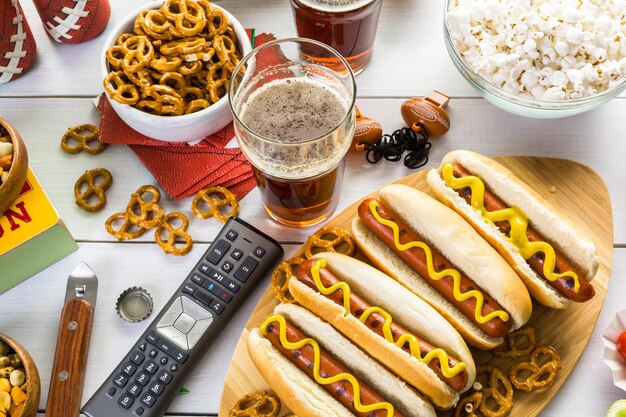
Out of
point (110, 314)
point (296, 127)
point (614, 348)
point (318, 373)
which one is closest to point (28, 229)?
point (110, 314)

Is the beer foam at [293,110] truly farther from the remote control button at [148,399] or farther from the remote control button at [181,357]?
the remote control button at [148,399]

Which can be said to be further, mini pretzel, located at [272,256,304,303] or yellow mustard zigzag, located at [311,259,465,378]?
mini pretzel, located at [272,256,304,303]

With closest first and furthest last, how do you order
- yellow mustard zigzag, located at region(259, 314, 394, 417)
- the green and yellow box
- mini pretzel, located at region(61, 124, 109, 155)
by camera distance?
yellow mustard zigzag, located at region(259, 314, 394, 417)
the green and yellow box
mini pretzel, located at region(61, 124, 109, 155)

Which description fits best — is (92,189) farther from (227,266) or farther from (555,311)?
(555,311)

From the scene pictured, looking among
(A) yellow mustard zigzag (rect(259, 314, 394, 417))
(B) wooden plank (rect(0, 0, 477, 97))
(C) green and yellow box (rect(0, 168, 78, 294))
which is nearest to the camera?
(A) yellow mustard zigzag (rect(259, 314, 394, 417))

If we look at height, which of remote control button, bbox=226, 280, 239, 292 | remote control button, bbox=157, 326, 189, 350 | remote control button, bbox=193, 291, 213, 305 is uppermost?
remote control button, bbox=226, 280, 239, 292

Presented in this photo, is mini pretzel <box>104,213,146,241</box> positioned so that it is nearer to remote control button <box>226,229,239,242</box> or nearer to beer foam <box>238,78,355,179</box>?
remote control button <box>226,229,239,242</box>

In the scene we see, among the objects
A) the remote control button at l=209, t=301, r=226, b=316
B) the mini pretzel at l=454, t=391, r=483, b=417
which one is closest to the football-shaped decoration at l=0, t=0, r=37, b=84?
the remote control button at l=209, t=301, r=226, b=316
